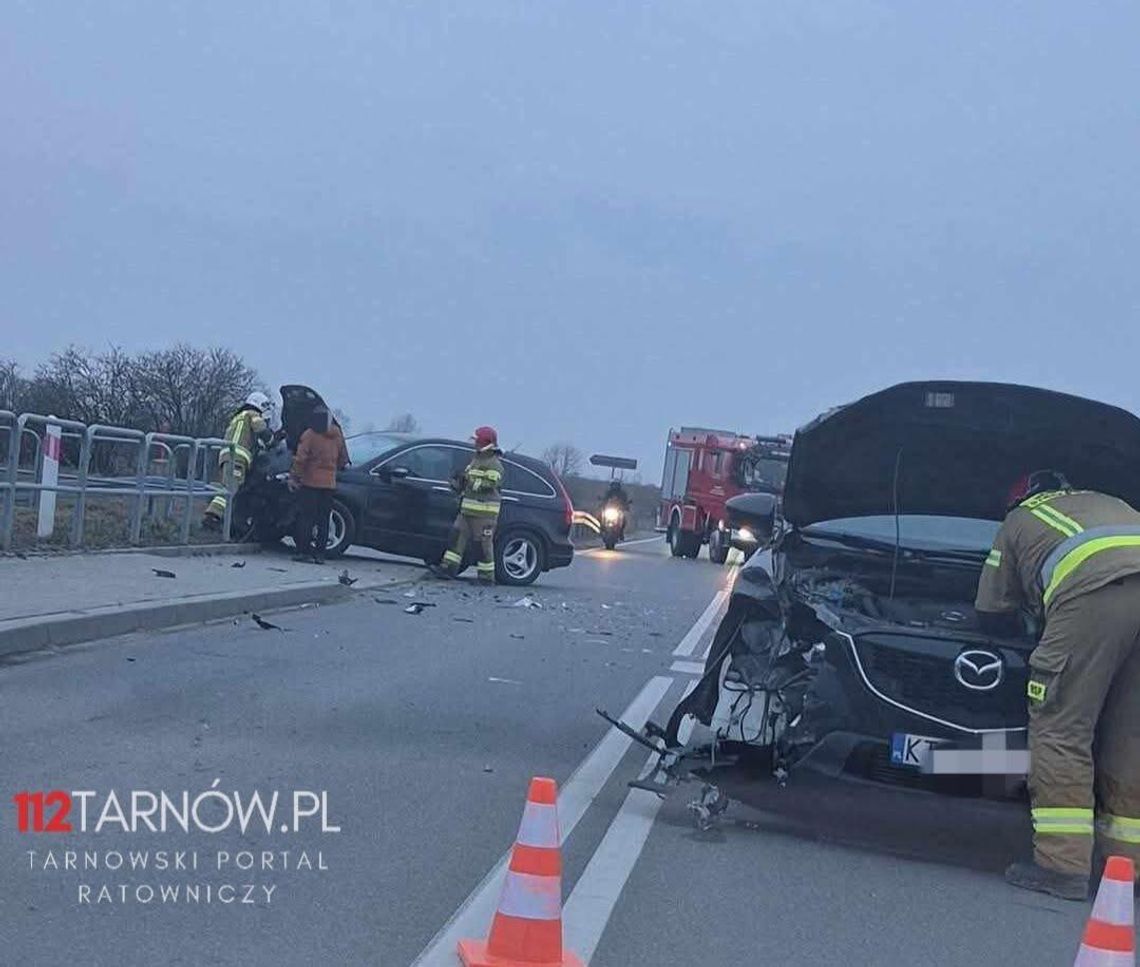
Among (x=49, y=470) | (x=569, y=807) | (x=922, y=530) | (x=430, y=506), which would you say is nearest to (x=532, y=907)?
(x=569, y=807)

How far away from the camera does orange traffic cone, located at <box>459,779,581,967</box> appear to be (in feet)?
14.6

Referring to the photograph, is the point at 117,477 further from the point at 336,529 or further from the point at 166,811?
the point at 166,811

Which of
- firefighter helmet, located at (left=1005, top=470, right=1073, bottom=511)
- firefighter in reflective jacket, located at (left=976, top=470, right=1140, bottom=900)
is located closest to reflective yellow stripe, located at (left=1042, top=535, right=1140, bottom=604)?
firefighter in reflective jacket, located at (left=976, top=470, right=1140, bottom=900)

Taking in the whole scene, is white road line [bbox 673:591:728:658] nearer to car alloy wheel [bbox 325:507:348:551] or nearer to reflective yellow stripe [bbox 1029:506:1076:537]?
car alloy wheel [bbox 325:507:348:551]

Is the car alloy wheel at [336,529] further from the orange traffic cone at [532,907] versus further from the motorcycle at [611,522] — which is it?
the motorcycle at [611,522]

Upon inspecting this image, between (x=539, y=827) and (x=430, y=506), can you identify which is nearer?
(x=539, y=827)

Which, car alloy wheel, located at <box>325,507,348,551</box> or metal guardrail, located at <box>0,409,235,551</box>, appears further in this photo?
car alloy wheel, located at <box>325,507,348,551</box>

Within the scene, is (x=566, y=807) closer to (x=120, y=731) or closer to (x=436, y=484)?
(x=120, y=731)

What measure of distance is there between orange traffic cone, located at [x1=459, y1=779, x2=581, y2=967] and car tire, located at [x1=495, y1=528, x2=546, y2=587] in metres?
14.2

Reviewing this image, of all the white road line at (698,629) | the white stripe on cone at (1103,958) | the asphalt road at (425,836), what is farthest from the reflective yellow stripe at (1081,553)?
the white road line at (698,629)

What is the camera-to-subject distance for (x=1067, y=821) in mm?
5879

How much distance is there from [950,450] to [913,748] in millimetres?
1917

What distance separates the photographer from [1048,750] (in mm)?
5934

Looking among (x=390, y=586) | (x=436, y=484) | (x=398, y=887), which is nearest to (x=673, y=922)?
(x=398, y=887)
